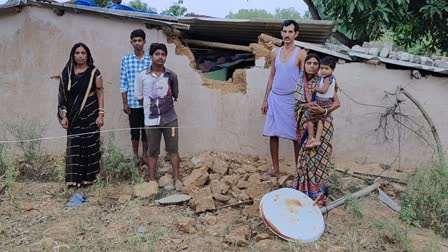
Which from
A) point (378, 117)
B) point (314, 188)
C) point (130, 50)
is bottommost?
point (314, 188)

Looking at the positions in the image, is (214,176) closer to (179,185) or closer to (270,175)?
(179,185)

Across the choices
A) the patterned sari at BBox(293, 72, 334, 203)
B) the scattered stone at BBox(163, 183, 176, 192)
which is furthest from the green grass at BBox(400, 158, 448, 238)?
the scattered stone at BBox(163, 183, 176, 192)

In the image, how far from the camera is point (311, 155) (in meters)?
4.31

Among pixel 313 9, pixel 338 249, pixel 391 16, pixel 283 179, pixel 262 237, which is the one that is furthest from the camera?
pixel 313 9

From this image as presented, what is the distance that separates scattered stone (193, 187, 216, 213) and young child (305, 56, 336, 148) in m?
1.05

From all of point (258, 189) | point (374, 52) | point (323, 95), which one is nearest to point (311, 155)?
point (323, 95)

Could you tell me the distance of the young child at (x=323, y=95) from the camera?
423 centimetres

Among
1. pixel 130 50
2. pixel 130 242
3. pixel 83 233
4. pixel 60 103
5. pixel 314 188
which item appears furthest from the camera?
pixel 130 50

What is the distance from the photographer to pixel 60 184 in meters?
5.16

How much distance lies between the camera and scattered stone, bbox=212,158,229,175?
206 inches

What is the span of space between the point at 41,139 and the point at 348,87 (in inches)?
147

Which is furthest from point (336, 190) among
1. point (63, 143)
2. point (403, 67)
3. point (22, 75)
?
point (22, 75)

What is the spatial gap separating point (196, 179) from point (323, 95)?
1612mm

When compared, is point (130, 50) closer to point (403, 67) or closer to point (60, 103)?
point (60, 103)
